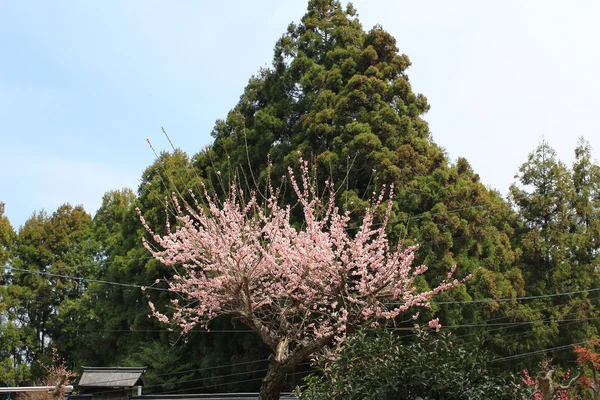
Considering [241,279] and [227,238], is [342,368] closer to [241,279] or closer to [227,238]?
[241,279]

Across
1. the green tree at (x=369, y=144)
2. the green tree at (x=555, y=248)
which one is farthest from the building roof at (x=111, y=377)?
the green tree at (x=555, y=248)

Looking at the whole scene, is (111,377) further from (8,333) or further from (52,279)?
(52,279)

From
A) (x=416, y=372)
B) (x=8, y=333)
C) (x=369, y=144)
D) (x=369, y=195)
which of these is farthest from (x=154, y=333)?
(x=416, y=372)

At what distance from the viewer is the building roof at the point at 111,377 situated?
1134 centimetres

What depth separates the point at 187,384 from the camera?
16.7 metres

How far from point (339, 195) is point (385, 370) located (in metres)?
10.3

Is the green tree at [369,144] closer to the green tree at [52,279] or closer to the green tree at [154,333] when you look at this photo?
the green tree at [154,333]

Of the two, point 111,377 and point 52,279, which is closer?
point 111,377

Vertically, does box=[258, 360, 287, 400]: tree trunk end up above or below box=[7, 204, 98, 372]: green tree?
below

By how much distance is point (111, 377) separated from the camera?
11766 mm

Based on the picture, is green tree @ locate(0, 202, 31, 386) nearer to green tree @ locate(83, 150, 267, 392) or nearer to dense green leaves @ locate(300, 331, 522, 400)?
green tree @ locate(83, 150, 267, 392)

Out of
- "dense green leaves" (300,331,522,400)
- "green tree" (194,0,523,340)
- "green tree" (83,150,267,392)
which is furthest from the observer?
"green tree" (83,150,267,392)

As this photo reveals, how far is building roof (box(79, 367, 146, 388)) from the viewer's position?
37.2 feet

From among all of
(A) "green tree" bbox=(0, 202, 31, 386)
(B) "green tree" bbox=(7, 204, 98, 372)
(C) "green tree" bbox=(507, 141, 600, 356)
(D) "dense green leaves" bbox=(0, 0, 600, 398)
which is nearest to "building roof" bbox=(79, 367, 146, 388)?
(D) "dense green leaves" bbox=(0, 0, 600, 398)
